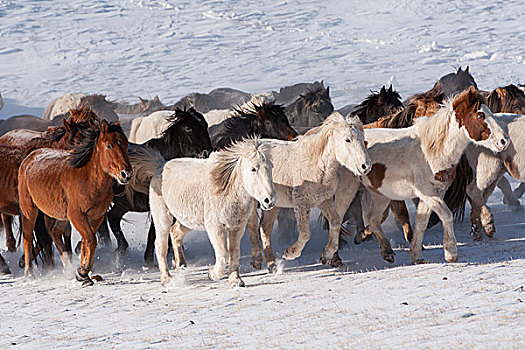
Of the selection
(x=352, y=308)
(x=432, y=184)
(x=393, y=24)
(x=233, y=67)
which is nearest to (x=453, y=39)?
(x=393, y=24)

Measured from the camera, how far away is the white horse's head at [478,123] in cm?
688

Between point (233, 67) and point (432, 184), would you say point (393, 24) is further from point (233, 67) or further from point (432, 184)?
point (432, 184)

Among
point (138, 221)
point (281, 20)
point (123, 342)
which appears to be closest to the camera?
point (123, 342)

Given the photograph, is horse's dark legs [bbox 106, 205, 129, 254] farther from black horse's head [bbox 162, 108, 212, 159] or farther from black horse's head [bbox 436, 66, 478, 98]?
black horse's head [bbox 436, 66, 478, 98]

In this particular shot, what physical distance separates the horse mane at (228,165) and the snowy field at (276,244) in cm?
91

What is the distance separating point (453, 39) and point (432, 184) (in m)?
25.2

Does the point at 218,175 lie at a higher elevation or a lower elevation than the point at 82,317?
higher

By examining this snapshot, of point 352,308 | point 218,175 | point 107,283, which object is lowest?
point 107,283

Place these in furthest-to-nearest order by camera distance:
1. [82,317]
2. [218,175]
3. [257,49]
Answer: [257,49] → [218,175] → [82,317]

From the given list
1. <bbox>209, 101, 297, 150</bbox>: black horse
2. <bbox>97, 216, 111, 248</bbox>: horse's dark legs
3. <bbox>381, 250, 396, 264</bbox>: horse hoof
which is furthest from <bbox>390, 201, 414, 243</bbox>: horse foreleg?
<bbox>97, 216, 111, 248</bbox>: horse's dark legs

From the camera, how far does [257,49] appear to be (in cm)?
3109

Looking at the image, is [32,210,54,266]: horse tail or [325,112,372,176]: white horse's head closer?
[325,112,372,176]: white horse's head

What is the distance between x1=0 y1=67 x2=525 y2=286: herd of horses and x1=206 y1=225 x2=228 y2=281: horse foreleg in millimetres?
12

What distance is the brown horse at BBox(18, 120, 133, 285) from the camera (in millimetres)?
6910
